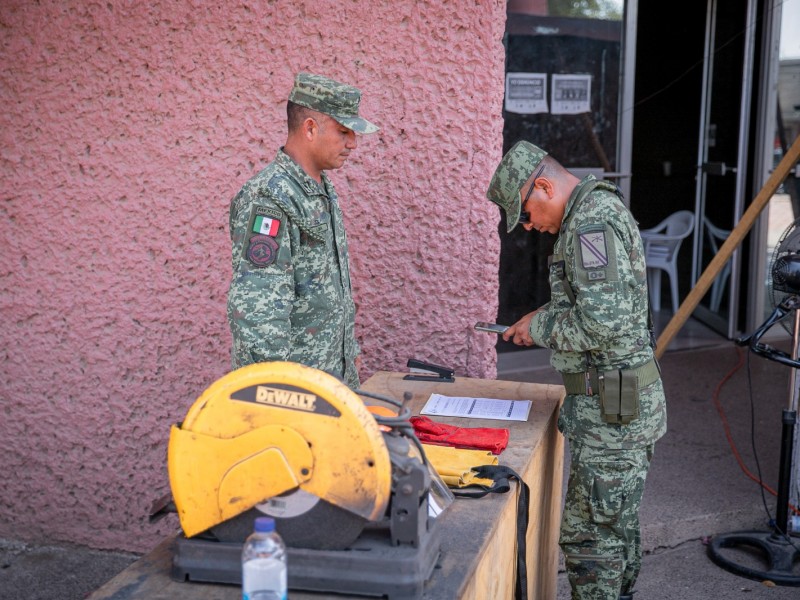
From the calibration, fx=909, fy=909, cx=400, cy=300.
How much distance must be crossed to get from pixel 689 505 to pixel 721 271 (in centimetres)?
337

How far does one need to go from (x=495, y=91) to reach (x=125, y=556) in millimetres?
2451

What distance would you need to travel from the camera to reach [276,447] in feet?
5.48

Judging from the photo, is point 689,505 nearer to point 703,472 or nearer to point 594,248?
point 703,472

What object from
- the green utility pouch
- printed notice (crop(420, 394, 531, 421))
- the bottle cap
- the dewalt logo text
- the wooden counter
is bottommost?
the wooden counter

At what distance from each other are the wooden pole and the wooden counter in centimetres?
120

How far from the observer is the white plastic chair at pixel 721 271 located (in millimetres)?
6949

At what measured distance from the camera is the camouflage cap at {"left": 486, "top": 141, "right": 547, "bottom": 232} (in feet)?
9.20

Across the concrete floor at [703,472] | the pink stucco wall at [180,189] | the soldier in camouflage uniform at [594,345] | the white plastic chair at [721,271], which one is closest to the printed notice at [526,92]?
the concrete floor at [703,472]

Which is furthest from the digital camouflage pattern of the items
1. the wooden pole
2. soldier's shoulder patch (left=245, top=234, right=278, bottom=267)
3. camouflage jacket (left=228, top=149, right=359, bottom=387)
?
the wooden pole

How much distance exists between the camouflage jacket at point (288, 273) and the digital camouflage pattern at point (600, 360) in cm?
64

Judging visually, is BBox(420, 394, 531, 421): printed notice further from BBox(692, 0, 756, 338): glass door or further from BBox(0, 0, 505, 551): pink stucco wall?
BBox(692, 0, 756, 338): glass door

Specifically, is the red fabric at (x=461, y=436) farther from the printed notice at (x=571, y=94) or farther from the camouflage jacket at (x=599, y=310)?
the printed notice at (x=571, y=94)

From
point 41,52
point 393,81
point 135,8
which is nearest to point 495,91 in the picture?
point 393,81

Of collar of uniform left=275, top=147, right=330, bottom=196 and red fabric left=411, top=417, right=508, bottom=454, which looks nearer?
red fabric left=411, top=417, right=508, bottom=454
